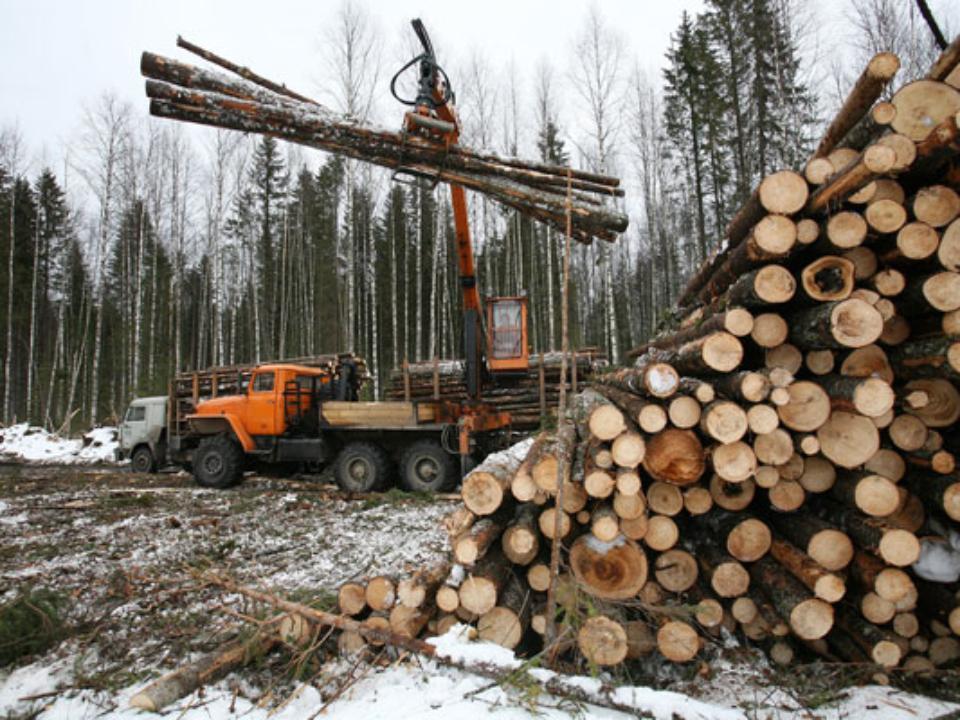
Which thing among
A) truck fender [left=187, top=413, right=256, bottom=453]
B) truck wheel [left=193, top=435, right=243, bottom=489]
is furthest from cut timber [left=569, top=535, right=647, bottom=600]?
truck wheel [left=193, top=435, right=243, bottom=489]

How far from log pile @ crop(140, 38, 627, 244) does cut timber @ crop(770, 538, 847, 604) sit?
9.77 ft

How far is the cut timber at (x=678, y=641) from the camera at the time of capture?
8.87ft

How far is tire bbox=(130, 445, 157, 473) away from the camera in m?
12.4

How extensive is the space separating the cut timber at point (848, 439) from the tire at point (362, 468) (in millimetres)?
7171

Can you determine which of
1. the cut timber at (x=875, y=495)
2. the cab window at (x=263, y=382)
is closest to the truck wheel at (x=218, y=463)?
the cab window at (x=263, y=382)

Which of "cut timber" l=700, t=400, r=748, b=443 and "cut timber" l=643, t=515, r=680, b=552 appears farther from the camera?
"cut timber" l=643, t=515, r=680, b=552

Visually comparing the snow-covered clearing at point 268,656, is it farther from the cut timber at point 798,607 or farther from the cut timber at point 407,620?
the cut timber at point 798,607

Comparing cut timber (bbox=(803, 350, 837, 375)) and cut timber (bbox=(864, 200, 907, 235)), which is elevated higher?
cut timber (bbox=(864, 200, 907, 235))

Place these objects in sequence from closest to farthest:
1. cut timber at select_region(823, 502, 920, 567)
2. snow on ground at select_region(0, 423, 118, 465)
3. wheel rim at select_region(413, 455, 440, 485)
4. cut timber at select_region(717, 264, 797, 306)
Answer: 1. cut timber at select_region(823, 502, 920, 567)
2. cut timber at select_region(717, 264, 797, 306)
3. wheel rim at select_region(413, 455, 440, 485)
4. snow on ground at select_region(0, 423, 118, 465)

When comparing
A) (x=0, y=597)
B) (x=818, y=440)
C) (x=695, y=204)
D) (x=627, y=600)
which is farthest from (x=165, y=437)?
(x=695, y=204)

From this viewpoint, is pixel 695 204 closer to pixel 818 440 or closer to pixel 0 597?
pixel 818 440

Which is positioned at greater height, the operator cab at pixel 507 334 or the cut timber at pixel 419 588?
the operator cab at pixel 507 334

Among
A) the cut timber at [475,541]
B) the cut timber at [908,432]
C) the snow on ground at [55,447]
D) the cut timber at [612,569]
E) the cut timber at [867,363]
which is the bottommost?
the snow on ground at [55,447]

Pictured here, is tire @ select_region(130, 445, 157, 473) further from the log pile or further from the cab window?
the log pile
